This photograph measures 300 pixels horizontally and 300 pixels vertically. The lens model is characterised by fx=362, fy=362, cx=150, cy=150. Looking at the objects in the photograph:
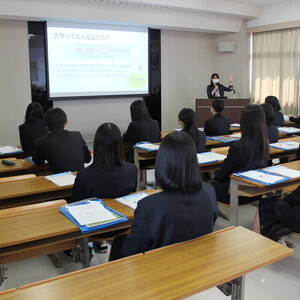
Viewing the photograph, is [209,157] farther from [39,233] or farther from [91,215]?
[39,233]

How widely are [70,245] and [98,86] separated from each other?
19.4 feet

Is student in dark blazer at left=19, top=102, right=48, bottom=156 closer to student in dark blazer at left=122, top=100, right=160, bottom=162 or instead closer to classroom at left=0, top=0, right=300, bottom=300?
student in dark blazer at left=122, top=100, right=160, bottom=162

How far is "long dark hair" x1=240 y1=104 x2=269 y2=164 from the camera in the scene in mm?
3027

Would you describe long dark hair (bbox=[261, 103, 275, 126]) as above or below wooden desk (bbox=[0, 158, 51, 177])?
above

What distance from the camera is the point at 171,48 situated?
8.80 meters

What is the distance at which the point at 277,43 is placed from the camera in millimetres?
8508

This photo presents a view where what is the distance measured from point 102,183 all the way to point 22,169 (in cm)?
141

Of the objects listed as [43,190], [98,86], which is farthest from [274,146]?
[98,86]

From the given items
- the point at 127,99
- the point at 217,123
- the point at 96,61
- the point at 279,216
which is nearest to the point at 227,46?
the point at 127,99

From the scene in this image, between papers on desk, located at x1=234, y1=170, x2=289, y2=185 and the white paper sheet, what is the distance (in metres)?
1.25

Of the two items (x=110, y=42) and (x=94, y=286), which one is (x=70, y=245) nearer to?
(x=94, y=286)

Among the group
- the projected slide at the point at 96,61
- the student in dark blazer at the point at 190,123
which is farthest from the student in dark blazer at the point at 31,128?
the projected slide at the point at 96,61

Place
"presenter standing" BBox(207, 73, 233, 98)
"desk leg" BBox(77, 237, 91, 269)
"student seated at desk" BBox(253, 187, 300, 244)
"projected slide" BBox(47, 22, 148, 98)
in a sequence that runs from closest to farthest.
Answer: "desk leg" BBox(77, 237, 91, 269) → "student seated at desk" BBox(253, 187, 300, 244) → "projected slide" BBox(47, 22, 148, 98) → "presenter standing" BBox(207, 73, 233, 98)

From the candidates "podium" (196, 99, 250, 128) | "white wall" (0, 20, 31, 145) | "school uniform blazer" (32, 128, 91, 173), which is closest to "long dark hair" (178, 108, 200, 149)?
"school uniform blazer" (32, 128, 91, 173)
